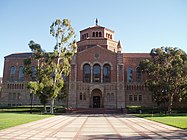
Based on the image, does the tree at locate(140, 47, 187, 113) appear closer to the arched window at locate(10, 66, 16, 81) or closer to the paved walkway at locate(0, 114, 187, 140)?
the paved walkway at locate(0, 114, 187, 140)

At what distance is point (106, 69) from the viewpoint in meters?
49.3

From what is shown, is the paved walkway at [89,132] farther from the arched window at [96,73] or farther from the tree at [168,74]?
the arched window at [96,73]

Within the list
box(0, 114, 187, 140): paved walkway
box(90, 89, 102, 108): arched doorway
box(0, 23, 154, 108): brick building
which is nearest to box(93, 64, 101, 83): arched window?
box(0, 23, 154, 108): brick building

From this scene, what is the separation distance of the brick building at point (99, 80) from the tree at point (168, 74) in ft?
25.9

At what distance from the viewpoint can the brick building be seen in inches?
1848

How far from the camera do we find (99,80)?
48.5 meters

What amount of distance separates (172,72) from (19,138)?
102 ft

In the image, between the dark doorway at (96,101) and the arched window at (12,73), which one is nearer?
the dark doorway at (96,101)

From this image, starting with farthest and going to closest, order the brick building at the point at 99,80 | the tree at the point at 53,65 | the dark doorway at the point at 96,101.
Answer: the dark doorway at the point at 96,101 → the brick building at the point at 99,80 → the tree at the point at 53,65

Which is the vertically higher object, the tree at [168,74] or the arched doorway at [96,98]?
the tree at [168,74]

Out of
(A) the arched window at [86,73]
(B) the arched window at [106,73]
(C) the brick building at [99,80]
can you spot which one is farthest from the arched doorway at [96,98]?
(B) the arched window at [106,73]

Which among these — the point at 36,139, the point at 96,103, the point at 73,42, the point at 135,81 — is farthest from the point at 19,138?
the point at 135,81

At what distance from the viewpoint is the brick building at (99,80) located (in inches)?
1848

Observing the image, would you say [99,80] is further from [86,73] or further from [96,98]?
[96,98]
